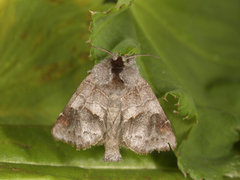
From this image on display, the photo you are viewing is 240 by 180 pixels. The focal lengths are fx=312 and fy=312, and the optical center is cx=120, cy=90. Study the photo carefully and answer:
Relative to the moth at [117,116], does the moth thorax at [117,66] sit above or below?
above

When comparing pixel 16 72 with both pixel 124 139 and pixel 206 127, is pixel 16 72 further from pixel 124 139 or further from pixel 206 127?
pixel 206 127

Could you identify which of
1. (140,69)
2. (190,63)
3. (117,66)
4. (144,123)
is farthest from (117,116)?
(190,63)

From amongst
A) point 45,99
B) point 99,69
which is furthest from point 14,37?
point 99,69

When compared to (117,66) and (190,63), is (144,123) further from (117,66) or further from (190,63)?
(190,63)

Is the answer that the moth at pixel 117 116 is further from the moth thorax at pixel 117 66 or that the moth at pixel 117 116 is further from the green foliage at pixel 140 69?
the green foliage at pixel 140 69

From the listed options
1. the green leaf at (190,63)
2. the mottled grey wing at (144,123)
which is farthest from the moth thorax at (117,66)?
the mottled grey wing at (144,123)

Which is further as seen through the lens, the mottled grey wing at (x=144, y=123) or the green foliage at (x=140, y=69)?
the green foliage at (x=140, y=69)
